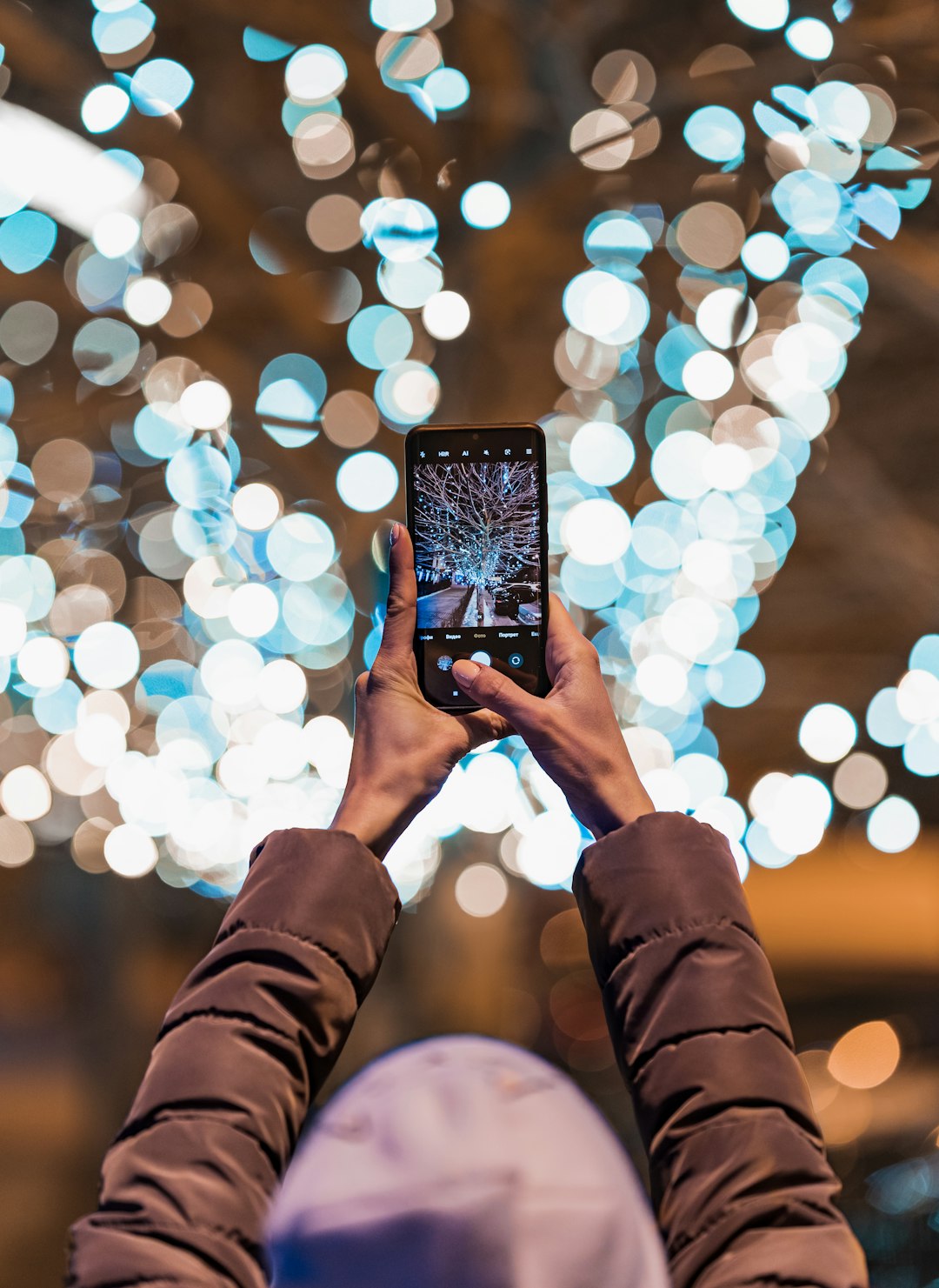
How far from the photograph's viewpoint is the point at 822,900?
42.5 inches

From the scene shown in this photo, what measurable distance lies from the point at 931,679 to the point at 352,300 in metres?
0.83

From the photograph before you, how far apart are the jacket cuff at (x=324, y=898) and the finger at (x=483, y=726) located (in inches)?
7.7

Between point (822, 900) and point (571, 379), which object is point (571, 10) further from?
point (822, 900)

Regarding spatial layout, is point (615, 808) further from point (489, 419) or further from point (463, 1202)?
point (489, 419)

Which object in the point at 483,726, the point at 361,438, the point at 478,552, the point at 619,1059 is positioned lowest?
the point at 619,1059

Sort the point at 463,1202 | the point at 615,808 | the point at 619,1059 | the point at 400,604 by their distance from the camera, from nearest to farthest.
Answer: the point at 463,1202 < the point at 619,1059 < the point at 615,808 < the point at 400,604

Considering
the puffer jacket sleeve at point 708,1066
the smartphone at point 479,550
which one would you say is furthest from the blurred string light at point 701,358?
the puffer jacket sleeve at point 708,1066

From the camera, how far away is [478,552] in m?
0.62

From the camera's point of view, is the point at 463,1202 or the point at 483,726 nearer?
the point at 463,1202

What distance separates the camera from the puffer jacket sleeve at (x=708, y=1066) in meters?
0.32

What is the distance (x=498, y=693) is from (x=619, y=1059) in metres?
0.24

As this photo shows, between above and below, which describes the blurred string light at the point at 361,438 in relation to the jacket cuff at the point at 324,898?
above

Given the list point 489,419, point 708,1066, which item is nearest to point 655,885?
point 708,1066

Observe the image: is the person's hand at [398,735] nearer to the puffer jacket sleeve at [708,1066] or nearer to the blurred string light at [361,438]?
the puffer jacket sleeve at [708,1066]
